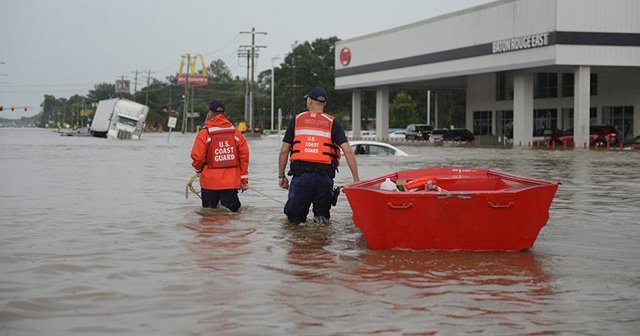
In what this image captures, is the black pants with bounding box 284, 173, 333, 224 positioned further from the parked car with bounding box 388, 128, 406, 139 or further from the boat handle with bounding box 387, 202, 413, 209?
the parked car with bounding box 388, 128, 406, 139

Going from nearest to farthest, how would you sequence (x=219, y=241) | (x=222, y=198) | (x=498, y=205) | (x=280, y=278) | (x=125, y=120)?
(x=280, y=278)
(x=498, y=205)
(x=219, y=241)
(x=222, y=198)
(x=125, y=120)

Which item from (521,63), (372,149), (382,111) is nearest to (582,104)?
(521,63)

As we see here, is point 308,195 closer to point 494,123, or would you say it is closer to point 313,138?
point 313,138

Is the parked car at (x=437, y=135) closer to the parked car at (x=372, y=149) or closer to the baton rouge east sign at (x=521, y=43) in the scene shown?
the baton rouge east sign at (x=521, y=43)

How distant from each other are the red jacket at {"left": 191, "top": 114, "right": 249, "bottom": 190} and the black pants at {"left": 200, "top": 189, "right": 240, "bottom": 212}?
0.25 meters

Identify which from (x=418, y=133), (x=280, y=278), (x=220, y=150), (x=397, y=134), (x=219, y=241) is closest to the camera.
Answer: (x=280, y=278)

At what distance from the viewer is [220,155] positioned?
40.6ft

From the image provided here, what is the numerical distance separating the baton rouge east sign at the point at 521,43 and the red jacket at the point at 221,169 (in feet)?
135

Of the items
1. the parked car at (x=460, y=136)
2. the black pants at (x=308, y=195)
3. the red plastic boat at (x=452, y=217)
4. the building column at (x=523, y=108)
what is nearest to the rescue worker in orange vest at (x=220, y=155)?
the black pants at (x=308, y=195)

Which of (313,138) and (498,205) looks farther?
(313,138)

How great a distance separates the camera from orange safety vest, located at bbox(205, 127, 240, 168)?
12.3 meters

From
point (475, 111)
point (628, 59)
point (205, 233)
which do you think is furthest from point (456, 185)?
point (475, 111)

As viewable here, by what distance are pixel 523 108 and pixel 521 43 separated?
465 centimetres

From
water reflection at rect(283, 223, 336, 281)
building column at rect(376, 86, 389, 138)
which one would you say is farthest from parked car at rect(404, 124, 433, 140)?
water reflection at rect(283, 223, 336, 281)
